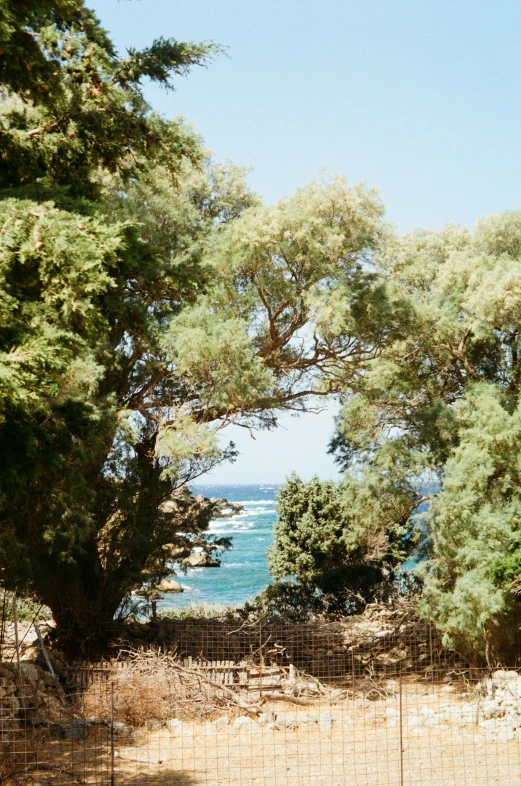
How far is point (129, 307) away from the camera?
26.4ft

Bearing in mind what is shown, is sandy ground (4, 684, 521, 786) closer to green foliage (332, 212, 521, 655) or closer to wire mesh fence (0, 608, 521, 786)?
wire mesh fence (0, 608, 521, 786)

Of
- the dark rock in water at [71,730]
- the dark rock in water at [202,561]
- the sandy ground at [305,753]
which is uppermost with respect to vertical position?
the dark rock in water at [202,561]

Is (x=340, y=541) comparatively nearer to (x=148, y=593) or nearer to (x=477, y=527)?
(x=148, y=593)

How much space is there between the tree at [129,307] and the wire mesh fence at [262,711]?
1.62 m

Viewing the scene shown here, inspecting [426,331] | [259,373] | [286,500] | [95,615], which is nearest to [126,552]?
[95,615]

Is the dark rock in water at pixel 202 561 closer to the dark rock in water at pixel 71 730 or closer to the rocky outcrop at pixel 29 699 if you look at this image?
the rocky outcrop at pixel 29 699

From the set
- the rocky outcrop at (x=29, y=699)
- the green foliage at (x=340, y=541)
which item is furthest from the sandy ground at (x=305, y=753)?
the green foliage at (x=340, y=541)

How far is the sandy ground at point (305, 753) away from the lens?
8188mm

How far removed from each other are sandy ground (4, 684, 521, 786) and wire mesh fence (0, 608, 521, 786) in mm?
26

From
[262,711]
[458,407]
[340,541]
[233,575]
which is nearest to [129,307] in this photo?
[262,711]

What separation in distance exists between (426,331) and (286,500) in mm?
8202

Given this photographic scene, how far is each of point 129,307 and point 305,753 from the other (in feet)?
18.4

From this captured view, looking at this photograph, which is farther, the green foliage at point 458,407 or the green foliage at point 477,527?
the green foliage at point 458,407

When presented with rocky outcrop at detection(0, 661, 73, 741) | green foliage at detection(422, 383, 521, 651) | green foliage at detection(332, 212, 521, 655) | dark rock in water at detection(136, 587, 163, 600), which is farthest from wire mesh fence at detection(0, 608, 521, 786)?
green foliage at detection(332, 212, 521, 655)
